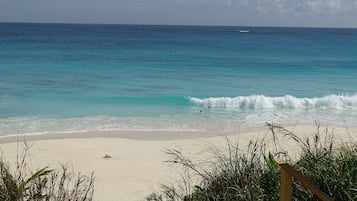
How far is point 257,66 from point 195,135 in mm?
20278

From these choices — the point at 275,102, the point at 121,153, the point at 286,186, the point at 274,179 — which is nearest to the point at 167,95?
the point at 275,102

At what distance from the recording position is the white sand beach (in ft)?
26.1

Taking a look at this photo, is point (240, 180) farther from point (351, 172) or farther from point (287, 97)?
point (287, 97)

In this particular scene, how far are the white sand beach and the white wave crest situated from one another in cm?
452

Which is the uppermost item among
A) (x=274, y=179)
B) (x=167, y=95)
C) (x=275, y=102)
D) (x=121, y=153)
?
(x=167, y=95)

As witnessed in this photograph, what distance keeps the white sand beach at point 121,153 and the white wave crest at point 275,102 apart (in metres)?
4.52

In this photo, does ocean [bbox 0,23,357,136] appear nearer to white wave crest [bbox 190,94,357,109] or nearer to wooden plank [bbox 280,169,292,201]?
white wave crest [bbox 190,94,357,109]

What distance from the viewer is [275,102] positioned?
59.7 ft

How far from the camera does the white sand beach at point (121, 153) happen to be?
7.96 m

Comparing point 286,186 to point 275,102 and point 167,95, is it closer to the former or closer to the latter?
point 275,102

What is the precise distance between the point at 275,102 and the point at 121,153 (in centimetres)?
949

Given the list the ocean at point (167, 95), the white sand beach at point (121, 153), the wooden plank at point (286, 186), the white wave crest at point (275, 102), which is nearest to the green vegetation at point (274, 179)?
the wooden plank at point (286, 186)

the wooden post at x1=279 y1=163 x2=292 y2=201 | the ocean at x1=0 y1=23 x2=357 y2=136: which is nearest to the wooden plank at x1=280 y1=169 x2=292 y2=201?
the wooden post at x1=279 y1=163 x2=292 y2=201

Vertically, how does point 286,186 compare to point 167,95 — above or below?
below
